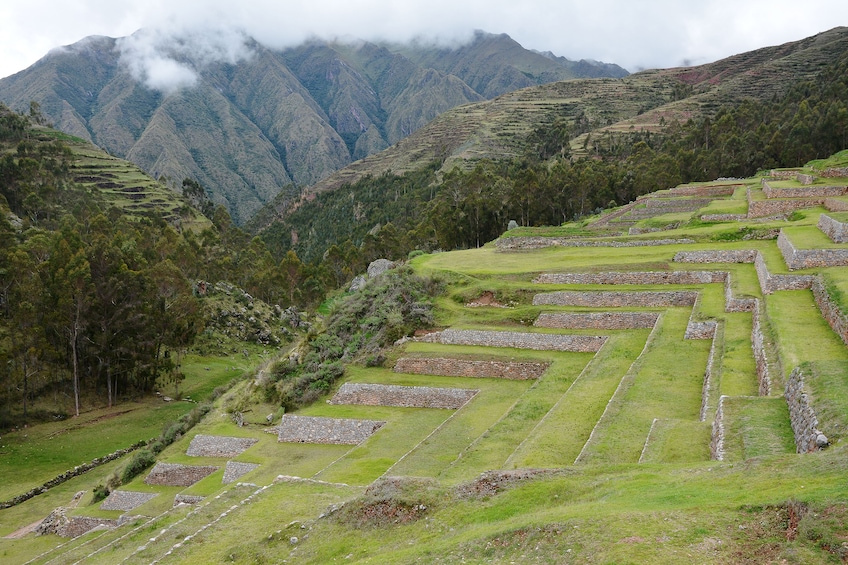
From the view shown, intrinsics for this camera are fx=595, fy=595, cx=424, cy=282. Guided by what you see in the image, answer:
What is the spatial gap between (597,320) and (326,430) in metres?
12.2

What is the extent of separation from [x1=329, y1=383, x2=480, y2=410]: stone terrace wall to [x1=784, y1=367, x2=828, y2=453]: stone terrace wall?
1191 cm

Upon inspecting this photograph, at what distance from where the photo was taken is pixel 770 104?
86250mm

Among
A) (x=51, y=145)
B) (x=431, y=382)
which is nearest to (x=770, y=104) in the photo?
(x=431, y=382)

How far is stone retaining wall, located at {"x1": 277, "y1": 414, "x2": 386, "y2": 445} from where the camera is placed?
71.2ft

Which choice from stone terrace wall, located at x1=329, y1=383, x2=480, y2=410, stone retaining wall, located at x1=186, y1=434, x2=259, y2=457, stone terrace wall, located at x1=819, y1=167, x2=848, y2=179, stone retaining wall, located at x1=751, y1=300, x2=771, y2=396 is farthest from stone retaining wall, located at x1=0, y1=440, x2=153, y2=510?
stone terrace wall, located at x1=819, y1=167, x2=848, y2=179

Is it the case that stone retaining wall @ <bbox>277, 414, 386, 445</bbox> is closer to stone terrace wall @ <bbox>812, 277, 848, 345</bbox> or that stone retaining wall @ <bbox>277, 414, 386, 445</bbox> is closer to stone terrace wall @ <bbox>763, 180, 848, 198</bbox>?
stone terrace wall @ <bbox>812, 277, 848, 345</bbox>

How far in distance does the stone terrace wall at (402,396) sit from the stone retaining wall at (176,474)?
17.8 ft

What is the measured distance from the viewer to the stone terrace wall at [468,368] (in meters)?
23.5

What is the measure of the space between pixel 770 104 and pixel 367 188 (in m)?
78.6

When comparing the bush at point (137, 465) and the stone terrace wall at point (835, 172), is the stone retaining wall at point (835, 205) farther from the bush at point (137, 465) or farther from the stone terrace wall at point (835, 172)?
the bush at point (137, 465)

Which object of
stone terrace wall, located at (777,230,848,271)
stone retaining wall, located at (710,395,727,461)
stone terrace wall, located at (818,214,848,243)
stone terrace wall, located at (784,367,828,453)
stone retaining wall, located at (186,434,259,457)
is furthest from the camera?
stone retaining wall, located at (186,434,259,457)

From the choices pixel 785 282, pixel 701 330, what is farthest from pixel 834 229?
pixel 701 330

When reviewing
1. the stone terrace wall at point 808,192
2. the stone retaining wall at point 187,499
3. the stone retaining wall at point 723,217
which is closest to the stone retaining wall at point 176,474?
the stone retaining wall at point 187,499

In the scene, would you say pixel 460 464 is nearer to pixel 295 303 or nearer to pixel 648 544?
pixel 648 544
